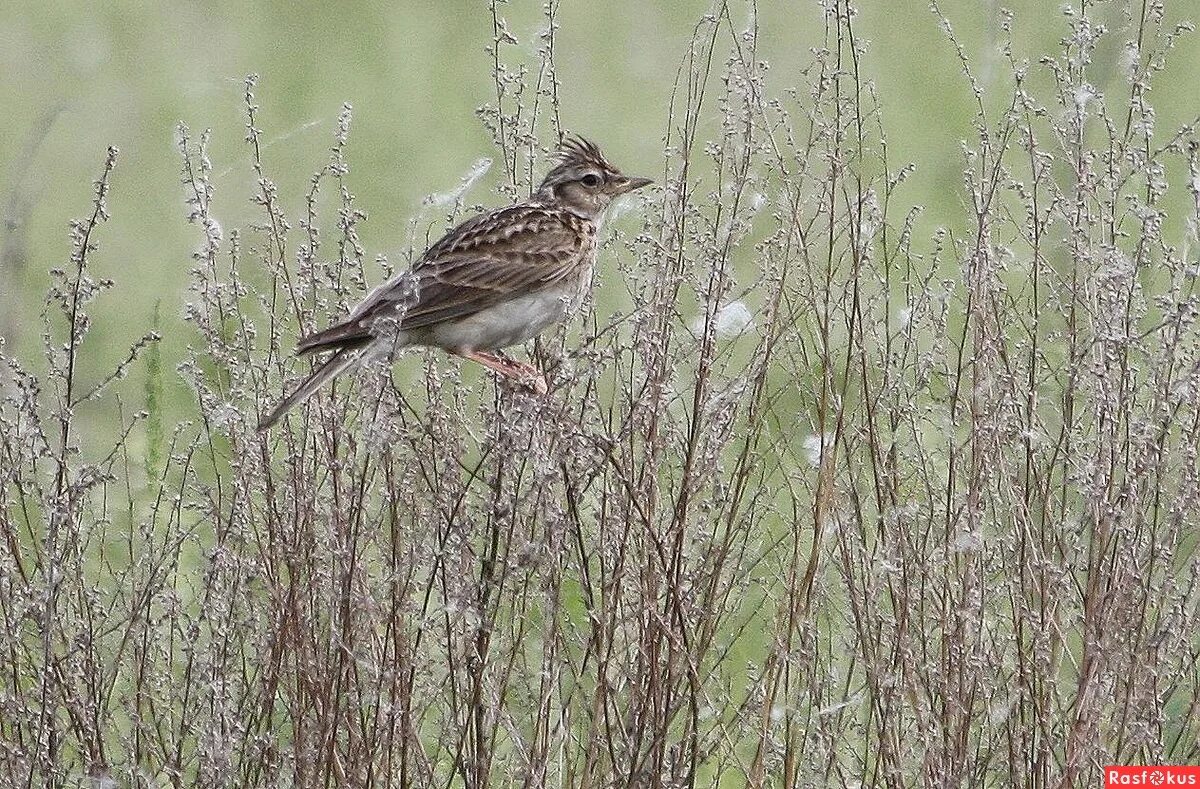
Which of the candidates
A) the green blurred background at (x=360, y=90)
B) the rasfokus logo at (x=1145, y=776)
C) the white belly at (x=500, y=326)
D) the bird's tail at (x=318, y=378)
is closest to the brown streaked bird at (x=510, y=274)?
the white belly at (x=500, y=326)

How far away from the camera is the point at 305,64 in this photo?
37.3 feet

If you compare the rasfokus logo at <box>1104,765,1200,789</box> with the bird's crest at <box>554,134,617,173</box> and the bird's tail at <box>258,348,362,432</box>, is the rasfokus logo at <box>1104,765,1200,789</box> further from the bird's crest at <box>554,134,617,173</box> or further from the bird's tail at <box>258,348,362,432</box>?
the bird's crest at <box>554,134,617,173</box>

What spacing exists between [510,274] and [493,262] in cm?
13

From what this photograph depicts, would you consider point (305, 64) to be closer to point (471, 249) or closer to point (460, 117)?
point (460, 117)

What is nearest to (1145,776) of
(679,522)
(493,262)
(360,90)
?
(679,522)

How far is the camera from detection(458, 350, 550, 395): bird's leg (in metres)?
5.02

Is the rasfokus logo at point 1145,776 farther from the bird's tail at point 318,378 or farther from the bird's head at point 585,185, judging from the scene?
the bird's head at point 585,185

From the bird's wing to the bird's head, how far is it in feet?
0.46

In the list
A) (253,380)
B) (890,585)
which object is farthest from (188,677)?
(890,585)

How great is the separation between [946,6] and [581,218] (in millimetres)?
5979

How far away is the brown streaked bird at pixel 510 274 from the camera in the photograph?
17.9ft

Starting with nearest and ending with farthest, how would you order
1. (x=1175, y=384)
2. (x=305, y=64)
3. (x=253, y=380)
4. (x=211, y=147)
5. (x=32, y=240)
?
(x=1175, y=384), (x=253, y=380), (x=32, y=240), (x=211, y=147), (x=305, y=64)

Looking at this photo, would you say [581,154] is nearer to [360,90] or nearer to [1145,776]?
[1145,776]

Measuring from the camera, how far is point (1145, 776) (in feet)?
13.4
